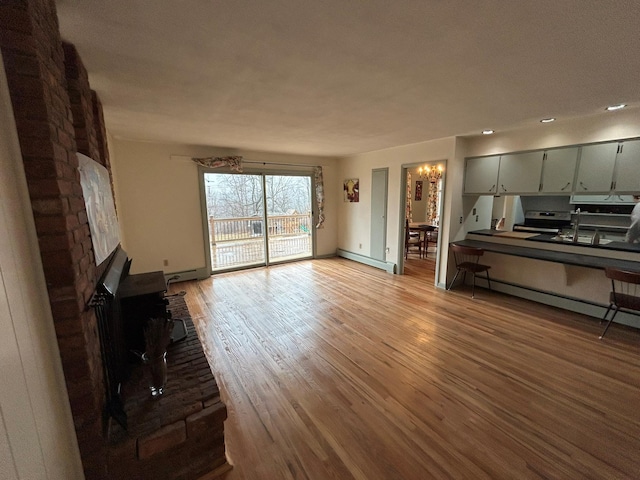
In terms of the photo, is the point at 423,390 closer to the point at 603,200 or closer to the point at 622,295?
the point at 622,295

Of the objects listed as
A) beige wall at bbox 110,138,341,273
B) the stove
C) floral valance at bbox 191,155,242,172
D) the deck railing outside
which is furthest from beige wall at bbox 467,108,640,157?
beige wall at bbox 110,138,341,273

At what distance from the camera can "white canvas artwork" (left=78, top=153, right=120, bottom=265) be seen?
1.47 metres

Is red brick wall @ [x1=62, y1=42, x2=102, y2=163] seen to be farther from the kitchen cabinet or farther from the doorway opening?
the kitchen cabinet

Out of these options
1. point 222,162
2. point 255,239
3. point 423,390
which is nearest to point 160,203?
point 222,162

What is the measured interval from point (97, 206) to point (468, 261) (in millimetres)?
4610

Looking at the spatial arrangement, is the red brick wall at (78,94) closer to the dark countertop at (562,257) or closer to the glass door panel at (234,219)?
the glass door panel at (234,219)

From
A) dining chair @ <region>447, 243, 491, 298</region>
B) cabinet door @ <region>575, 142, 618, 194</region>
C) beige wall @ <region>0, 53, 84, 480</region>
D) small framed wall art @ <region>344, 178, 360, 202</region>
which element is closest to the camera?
beige wall @ <region>0, 53, 84, 480</region>

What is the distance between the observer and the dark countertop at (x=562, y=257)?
9.33 ft

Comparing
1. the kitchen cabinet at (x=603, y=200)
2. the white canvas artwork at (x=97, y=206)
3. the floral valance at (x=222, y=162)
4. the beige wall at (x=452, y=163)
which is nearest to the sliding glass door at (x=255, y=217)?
the floral valance at (x=222, y=162)

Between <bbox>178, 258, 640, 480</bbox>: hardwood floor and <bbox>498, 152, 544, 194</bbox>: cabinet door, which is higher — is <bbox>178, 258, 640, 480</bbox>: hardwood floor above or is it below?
below

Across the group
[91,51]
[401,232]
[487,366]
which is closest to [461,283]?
[401,232]

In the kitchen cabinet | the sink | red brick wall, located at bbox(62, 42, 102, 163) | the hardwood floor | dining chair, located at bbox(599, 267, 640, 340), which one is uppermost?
red brick wall, located at bbox(62, 42, 102, 163)

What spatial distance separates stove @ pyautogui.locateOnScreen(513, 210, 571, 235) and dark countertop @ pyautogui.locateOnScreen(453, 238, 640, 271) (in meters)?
1.25

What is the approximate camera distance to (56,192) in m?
1.03
